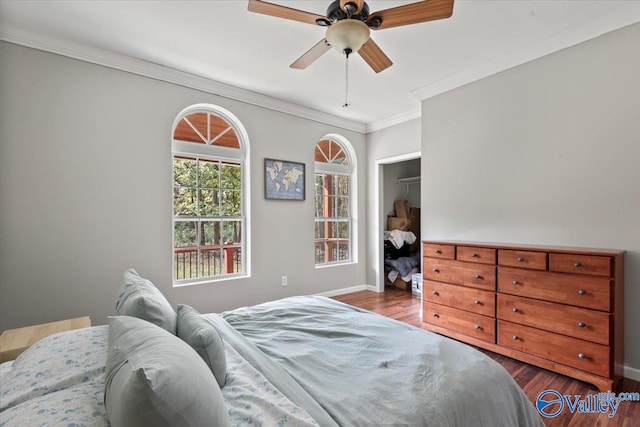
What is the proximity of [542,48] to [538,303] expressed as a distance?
2.23 m

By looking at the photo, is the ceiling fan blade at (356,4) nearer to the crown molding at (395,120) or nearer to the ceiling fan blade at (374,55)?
the ceiling fan blade at (374,55)

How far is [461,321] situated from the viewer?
2.86 meters

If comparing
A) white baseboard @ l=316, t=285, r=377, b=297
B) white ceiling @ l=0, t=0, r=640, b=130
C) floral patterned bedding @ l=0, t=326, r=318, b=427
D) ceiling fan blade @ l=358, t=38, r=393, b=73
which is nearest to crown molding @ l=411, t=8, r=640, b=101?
white ceiling @ l=0, t=0, r=640, b=130

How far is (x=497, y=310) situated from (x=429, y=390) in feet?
6.20

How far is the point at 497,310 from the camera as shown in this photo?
2602 millimetres

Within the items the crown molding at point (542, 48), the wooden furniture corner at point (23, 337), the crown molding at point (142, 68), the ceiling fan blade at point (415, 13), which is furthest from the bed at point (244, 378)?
the crown molding at point (542, 48)

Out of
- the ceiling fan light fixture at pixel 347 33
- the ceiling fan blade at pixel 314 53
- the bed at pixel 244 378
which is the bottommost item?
the bed at pixel 244 378

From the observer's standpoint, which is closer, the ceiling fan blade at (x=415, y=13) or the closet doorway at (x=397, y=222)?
the ceiling fan blade at (x=415, y=13)

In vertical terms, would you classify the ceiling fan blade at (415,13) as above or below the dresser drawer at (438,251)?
above

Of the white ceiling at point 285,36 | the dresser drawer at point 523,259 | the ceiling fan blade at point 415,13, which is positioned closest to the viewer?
the ceiling fan blade at point 415,13

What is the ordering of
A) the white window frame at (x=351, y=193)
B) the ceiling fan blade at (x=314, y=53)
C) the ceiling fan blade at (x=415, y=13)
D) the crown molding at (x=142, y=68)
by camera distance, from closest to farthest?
the ceiling fan blade at (x=415, y=13)
the ceiling fan blade at (x=314, y=53)
the crown molding at (x=142, y=68)
the white window frame at (x=351, y=193)

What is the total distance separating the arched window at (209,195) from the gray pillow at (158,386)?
8.66 feet

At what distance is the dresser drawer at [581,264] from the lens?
205 centimetres

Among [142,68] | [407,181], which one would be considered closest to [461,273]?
[407,181]
